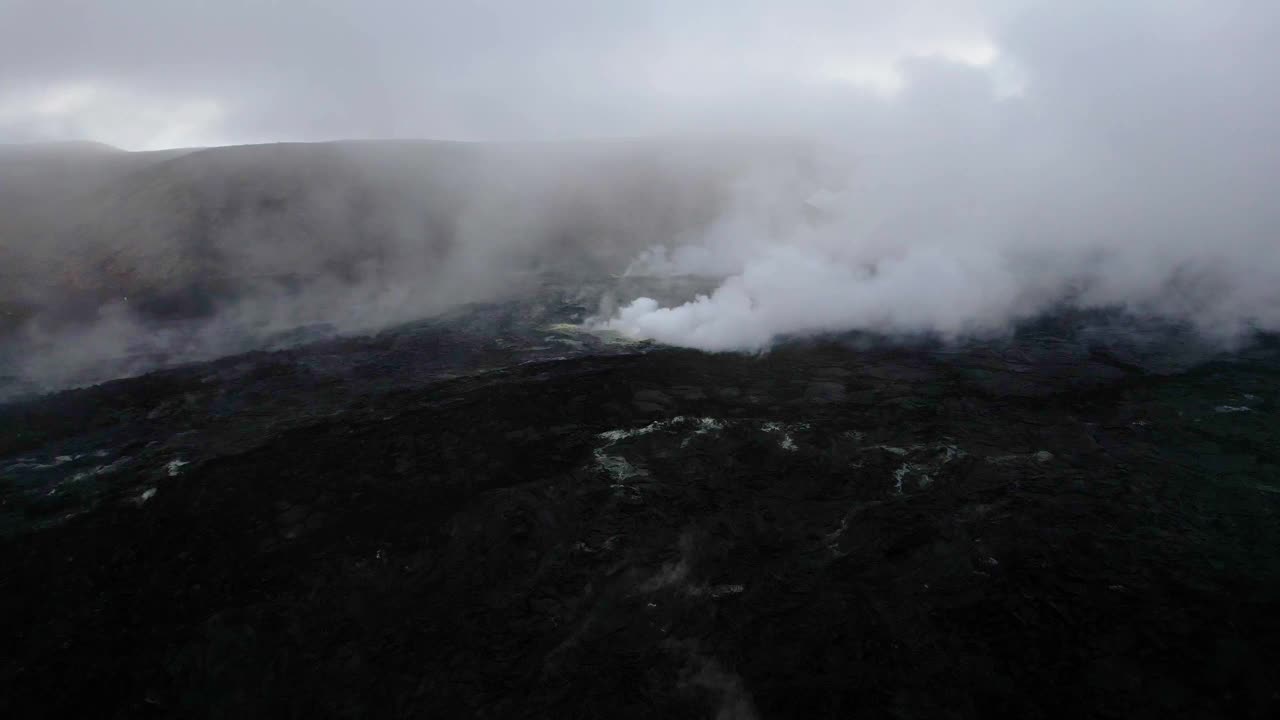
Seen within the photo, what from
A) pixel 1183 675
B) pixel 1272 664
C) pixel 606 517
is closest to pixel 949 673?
pixel 1183 675

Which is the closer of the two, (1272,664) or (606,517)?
(1272,664)

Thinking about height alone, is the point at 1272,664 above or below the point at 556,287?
below

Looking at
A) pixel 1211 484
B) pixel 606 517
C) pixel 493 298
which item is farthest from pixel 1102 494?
pixel 493 298

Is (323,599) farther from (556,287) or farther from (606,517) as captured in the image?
(556,287)

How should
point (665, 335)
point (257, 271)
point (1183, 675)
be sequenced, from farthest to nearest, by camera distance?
point (257, 271) < point (665, 335) < point (1183, 675)

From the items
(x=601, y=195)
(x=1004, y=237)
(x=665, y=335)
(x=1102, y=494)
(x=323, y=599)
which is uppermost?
(x=601, y=195)

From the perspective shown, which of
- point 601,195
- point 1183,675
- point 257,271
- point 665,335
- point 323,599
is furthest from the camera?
point 601,195
